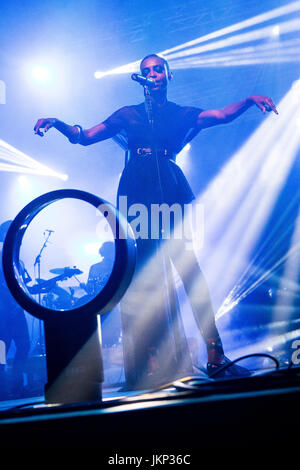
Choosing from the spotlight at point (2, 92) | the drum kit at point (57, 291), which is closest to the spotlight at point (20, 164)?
the spotlight at point (2, 92)

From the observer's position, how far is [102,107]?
3.37 meters

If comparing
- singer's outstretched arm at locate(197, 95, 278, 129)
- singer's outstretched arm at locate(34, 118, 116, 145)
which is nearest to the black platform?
singer's outstretched arm at locate(34, 118, 116, 145)

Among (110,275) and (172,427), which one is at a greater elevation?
(110,275)

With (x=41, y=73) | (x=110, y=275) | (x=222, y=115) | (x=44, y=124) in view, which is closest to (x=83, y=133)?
(x=44, y=124)

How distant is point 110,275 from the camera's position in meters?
0.54

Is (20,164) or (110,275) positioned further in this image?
(20,164)

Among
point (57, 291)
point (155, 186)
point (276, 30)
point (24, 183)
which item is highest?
point (276, 30)

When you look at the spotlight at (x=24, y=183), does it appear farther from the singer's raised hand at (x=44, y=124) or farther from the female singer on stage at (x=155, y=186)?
the singer's raised hand at (x=44, y=124)

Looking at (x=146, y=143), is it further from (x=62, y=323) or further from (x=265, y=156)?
(x=265, y=156)

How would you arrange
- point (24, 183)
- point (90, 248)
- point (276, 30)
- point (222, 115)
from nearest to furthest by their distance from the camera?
point (222, 115), point (276, 30), point (24, 183), point (90, 248)

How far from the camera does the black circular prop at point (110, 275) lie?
1.70 ft

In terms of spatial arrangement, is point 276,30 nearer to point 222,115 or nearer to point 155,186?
point 222,115

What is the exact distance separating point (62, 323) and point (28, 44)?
3.50 m

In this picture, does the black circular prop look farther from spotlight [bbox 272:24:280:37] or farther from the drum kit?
spotlight [bbox 272:24:280:37]
